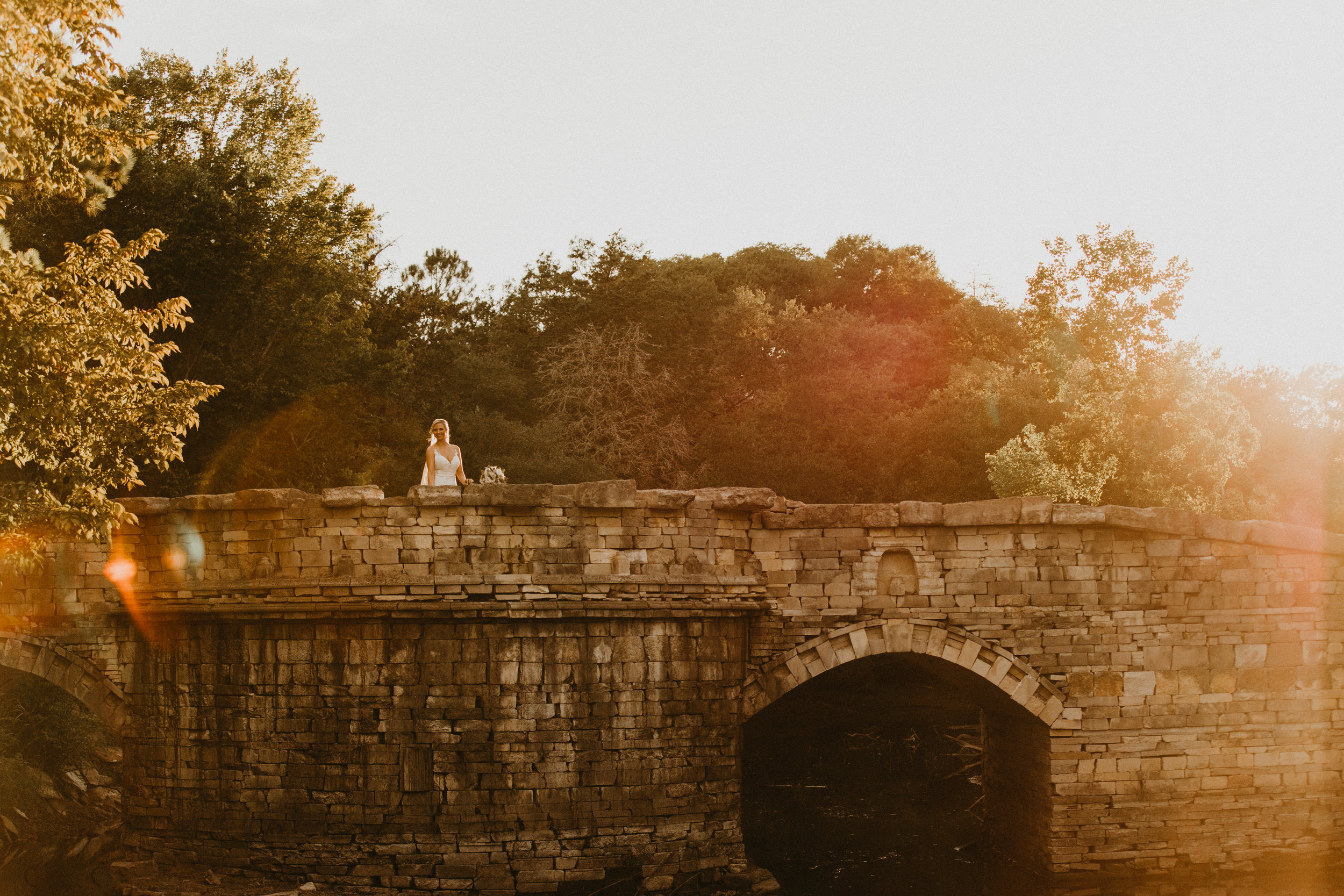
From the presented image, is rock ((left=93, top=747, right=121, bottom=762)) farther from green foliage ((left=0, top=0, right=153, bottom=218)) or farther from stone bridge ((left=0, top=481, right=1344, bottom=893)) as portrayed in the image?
green foliage ((left=0, top=0, right=153, bottom=218))

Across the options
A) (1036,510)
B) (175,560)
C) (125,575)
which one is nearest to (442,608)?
(175,560)

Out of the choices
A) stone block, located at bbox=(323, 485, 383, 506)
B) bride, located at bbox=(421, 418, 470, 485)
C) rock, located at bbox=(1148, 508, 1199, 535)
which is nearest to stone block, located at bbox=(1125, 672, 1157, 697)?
rock, located at bbox=(1148, 508, 1199, 535)

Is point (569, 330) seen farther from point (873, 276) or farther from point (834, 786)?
point (834, 786)

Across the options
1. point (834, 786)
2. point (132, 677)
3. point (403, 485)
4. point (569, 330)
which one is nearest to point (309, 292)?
point (403, 485)

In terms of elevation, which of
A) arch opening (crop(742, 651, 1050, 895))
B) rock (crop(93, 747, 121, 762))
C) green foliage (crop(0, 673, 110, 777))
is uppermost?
green foliage (crop(0, 673, 110, 777))

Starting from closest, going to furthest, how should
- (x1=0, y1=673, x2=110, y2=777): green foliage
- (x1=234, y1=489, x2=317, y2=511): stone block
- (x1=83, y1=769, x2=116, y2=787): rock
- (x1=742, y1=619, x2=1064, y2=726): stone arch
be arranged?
1. (x1=234, y1=489, x2=317, y2=511): stone block
2. (x1=742, y1=619, x2=1064, y2=726): stone arch
3. (x1=0, y1=673, x2=110, y2=777): green foliage
4. (x1=83, y1=769, x2=116, y2=787): rock

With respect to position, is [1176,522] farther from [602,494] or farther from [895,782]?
[895,782]

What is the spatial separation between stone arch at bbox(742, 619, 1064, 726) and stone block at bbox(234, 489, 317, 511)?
4240 millimetres

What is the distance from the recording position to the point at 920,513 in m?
9.53

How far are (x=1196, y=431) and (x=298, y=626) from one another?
1547cm

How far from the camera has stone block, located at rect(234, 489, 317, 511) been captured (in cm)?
895

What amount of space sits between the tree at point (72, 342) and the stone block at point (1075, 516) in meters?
7.60

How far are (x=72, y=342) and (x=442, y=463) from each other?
3.10 meters

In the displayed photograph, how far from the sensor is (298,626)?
8.90m
